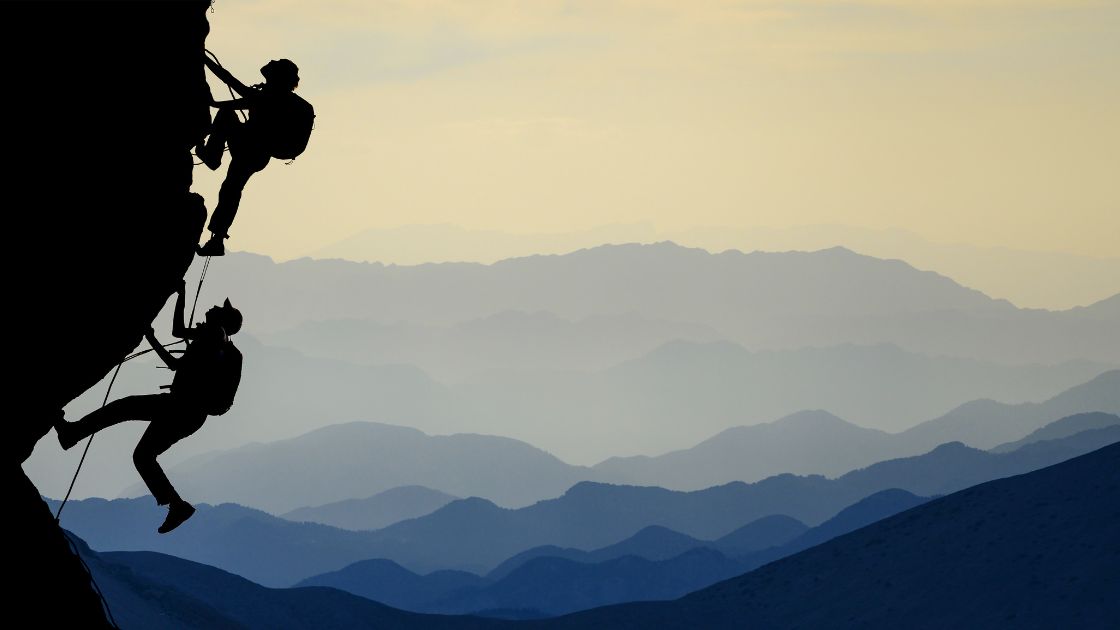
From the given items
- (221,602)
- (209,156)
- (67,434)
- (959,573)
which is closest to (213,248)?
(209,156)

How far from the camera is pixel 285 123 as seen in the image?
12133 mm

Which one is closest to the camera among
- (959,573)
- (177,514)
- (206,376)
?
(206,376)

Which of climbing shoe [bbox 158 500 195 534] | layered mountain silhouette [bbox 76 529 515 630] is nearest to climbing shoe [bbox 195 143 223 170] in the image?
climbing shoe [bbox 158 500 195 534]

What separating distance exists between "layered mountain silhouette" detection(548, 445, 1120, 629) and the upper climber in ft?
257

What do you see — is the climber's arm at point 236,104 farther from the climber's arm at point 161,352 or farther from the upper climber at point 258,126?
the climber's arm at point 161,352

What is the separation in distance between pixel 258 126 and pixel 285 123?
22cm

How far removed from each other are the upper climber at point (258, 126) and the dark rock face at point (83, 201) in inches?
38.2

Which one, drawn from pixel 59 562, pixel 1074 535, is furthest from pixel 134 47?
pixel 1074 535

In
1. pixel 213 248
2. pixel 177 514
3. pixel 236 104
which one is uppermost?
pixel 236 104

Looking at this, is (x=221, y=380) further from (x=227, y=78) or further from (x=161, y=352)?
(x=227, y=78)

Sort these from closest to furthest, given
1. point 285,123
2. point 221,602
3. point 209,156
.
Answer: point 209,156, point 285,123, point 221,602

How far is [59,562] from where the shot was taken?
1024cm

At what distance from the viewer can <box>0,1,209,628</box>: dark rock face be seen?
29.5 ft

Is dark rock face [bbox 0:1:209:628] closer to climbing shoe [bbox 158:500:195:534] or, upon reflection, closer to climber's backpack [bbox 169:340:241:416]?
climber's backpack [bbox 169:340:241:416]
